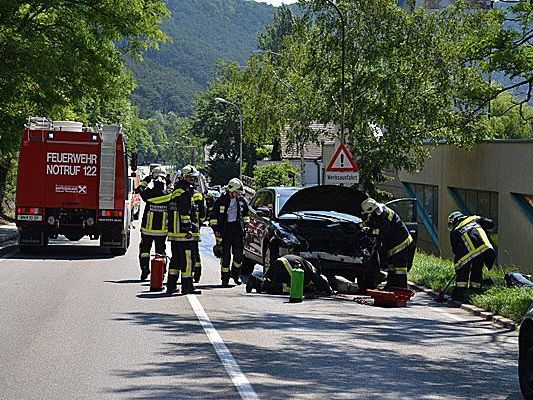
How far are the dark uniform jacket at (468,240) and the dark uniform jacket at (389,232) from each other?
82 centimetres

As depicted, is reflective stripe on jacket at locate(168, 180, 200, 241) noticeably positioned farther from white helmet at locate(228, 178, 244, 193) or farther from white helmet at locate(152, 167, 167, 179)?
white helmet at locate(152, 167, 167, 179)

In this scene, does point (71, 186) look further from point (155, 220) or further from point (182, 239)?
point (182, 239)

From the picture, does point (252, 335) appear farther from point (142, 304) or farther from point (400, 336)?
point (142, 304)

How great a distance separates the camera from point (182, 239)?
15.8 m

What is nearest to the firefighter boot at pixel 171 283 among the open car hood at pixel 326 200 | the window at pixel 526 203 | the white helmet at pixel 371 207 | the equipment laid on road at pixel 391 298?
the open car hood at pixel 326 200

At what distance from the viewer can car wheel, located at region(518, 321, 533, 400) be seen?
8312mm

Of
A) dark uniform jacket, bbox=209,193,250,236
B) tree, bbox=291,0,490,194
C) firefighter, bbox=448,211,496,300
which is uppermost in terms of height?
tree, bbox=291,0,490,194

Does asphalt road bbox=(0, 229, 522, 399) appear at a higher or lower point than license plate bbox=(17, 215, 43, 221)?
lower

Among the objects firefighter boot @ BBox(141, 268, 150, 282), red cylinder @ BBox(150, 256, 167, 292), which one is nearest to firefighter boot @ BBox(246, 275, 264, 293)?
red cylinder @ BBox(150, 256, 167, 292)

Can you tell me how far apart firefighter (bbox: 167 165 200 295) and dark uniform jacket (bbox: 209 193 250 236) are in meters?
1.61

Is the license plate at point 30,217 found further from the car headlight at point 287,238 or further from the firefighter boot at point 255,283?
the firefighter boot at point 255,283

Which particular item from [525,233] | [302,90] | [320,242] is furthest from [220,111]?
[320,242]

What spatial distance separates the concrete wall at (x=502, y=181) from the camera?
24.1m

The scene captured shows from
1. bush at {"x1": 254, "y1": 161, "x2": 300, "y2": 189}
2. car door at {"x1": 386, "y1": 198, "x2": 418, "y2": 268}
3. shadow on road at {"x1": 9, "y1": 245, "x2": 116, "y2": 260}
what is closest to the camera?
car door at {"x1": 386, "y1": 198, "x2": 418, "y2": 268}
